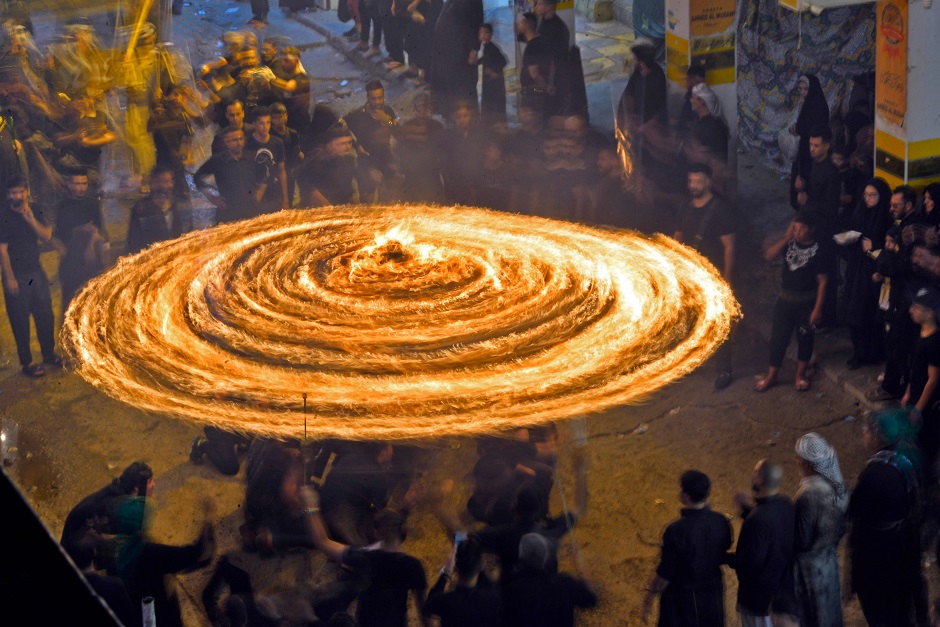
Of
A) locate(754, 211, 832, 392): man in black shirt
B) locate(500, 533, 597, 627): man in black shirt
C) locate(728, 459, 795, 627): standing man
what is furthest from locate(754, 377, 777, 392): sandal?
locate(500, 533, 597, 627): man in black shirt

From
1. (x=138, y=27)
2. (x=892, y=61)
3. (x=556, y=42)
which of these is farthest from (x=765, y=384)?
(x=138, y=27)

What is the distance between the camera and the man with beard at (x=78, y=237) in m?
8.69

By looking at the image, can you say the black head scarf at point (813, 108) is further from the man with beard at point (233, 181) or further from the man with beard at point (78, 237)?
the man with beard at point (78, 237)

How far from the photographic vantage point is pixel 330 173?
10219 millimetres

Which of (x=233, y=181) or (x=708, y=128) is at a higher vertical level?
(x=708, y=128)

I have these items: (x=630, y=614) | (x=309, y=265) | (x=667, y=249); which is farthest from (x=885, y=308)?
(x=309, y=265)

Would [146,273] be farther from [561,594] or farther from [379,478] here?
[561,594]

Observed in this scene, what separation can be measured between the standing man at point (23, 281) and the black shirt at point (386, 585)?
4314 mm

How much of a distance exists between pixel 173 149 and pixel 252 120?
39.7 inches

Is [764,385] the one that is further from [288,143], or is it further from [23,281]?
[23,281]

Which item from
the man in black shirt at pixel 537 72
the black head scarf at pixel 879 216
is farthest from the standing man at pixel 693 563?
the man in black shirt at pixel 537 72

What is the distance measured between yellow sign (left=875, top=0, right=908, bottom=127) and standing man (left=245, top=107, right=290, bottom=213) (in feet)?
18.0

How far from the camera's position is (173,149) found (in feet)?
34.6

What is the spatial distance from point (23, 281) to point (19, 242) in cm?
32
